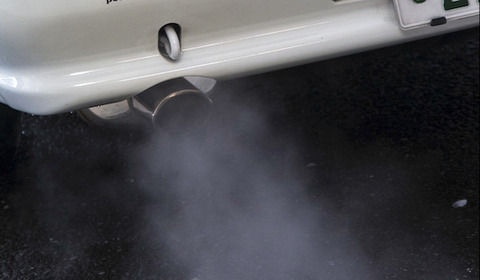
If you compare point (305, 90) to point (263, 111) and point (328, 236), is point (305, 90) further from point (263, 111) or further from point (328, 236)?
point (328, 236)

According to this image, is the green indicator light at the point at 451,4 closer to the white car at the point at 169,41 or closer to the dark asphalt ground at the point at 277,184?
the white car at the point at 169,41

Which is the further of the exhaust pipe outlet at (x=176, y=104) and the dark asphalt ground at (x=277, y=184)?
the dark asphalt ground at (x=277, y=184)

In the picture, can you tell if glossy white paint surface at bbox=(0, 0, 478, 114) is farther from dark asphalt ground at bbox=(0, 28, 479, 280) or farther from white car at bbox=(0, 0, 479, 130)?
dark asphalt ground at bbox=(0, 28, 479, 280)

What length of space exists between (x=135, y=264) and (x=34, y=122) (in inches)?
44.0

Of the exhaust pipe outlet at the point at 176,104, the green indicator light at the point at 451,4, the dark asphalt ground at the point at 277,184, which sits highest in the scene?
the exhaust pipe outlet at the point at 176,104

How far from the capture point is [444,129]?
3.56m

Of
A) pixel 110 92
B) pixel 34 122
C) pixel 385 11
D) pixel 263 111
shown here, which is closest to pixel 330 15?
pixel 385 11

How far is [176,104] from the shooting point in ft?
8.39

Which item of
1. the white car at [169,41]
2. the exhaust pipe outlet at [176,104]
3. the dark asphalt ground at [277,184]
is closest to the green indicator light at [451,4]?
the white car at [169,41]

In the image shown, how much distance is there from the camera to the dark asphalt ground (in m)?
2.87

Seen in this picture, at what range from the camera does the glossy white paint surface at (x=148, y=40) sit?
7.62ft

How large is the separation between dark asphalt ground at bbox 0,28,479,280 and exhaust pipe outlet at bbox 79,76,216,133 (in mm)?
167

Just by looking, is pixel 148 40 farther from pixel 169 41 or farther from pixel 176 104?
pixel 176 104

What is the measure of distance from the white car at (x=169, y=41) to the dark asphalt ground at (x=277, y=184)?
0.23 meters
